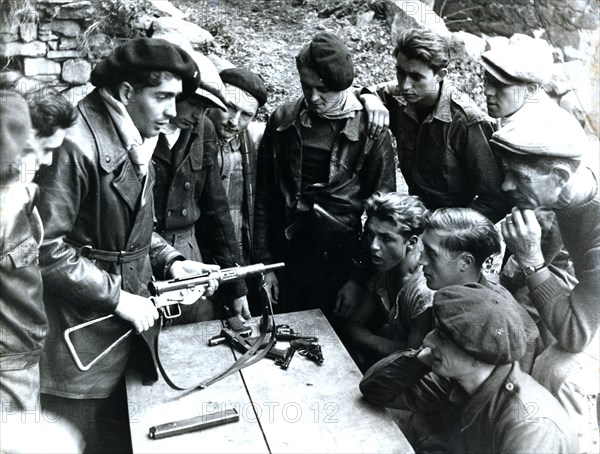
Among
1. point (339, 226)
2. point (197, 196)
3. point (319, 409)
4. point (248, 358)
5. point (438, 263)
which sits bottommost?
point (248, 358)

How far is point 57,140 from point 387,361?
79.8 inches

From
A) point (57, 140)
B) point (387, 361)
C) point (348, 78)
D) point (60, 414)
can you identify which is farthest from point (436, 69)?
point (60, 414)

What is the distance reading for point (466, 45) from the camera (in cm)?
541

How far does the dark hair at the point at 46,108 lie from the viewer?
3.10 metres

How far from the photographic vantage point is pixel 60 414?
12.0 feet

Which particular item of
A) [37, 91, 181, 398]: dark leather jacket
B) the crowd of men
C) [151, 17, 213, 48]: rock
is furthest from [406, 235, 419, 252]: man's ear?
[151, 17, 213, 48]: rock

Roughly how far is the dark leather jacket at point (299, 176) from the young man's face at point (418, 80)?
323mm

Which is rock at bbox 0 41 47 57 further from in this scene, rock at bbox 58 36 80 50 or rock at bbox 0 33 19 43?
rock at bbox 58 36 80 50

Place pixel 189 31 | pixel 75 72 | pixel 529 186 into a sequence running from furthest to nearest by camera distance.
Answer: pixel 189 31 < pixel 75 72 < pixel 529 186

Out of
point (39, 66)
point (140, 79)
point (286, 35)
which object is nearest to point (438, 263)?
point (140, 79)

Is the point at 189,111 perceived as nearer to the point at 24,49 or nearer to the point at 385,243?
the point at 24,49

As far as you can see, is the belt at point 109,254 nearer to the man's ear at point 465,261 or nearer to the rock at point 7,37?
the rock at point 7,37

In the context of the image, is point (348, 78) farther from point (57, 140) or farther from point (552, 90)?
point (57, 140)

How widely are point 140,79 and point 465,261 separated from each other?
201 cm
